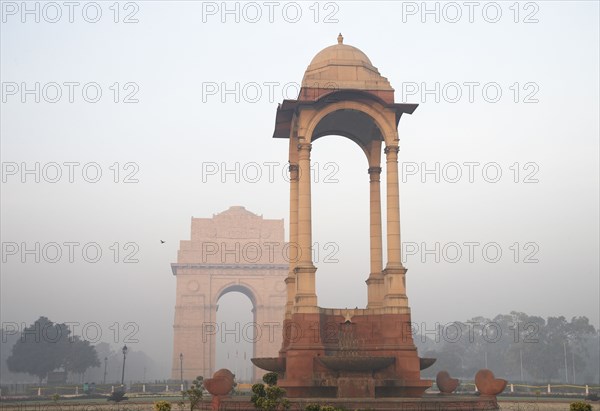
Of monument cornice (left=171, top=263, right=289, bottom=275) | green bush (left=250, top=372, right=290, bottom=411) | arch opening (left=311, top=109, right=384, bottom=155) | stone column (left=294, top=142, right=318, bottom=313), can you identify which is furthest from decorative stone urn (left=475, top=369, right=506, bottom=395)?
monument cornice (left=171, top=263, right=289, bottom=275)

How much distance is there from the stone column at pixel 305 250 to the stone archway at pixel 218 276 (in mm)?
60991

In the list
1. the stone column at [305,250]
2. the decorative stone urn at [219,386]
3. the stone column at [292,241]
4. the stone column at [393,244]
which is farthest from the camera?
the stone column at [292,241]

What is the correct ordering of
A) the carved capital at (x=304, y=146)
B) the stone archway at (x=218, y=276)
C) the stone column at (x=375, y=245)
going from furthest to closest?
the stone archway at (x=218, y=276) → the stone column at (x=375, y=245) → the carved capital at (x=304, y=146)

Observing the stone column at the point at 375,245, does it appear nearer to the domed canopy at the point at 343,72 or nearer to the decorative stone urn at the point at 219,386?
the domed canopy at the point at 343,72

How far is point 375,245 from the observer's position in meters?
28.7

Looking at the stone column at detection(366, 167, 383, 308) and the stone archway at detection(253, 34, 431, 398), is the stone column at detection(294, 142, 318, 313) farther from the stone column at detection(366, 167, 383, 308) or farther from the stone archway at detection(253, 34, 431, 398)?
the stone column at detection(366, 167, 383, 308)

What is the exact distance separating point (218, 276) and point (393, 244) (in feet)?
221

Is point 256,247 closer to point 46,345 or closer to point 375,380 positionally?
point 46,345

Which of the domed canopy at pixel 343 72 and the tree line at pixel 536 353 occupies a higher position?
the domed canopy at pixel 343 72

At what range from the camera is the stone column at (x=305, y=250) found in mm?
25453

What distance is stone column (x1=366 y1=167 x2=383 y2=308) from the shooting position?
2823 centimetres

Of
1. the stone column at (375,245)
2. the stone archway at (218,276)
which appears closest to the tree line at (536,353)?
the stone archway at (218,276)

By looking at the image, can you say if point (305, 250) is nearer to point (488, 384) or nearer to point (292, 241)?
point (292, 241)

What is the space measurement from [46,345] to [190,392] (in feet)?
244
